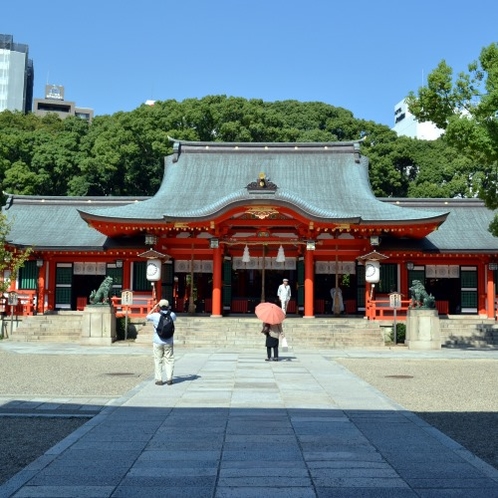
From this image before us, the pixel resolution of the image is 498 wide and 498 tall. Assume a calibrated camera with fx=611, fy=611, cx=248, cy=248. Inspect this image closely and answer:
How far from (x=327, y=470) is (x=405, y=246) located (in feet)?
70.2

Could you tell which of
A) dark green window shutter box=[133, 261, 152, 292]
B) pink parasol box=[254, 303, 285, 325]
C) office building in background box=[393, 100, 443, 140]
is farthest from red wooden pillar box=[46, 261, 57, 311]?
office building in background box=[393, 100, 443, 140]

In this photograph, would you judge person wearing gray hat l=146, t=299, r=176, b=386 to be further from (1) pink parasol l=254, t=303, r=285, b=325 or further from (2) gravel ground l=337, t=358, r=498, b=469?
(2) gravel ground l=337, t=358, r=498, b=469

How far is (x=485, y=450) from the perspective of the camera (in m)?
6.94

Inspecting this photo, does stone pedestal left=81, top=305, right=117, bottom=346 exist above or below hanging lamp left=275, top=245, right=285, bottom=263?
below

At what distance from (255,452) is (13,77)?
111 meters

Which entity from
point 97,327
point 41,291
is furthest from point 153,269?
point 41,291

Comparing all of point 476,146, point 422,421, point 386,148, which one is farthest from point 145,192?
point 422,421

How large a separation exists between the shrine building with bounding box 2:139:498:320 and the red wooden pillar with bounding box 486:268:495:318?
5 centimetres

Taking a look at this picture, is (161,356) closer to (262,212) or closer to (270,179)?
(262,212)

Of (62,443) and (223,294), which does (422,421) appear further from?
(223,294)

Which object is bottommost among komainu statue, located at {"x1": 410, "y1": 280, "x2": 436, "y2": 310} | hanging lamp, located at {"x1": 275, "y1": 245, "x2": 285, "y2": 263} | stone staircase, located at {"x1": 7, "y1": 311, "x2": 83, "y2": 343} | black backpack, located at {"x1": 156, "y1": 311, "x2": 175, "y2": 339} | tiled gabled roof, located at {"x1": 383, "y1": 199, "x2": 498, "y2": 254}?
stone staircase, located at {"x1": 7, "y1": 311, "x2": 83, "y2": 343}

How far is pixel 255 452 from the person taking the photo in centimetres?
654

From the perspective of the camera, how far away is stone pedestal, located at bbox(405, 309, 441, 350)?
67.0 feet

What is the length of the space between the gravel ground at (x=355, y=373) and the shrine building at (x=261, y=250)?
7.19 meters
